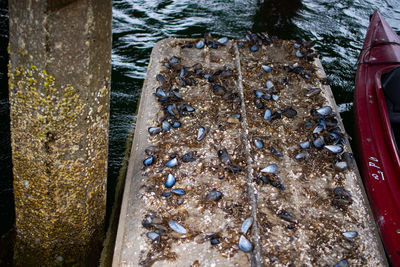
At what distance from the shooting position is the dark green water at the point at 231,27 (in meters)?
5.90

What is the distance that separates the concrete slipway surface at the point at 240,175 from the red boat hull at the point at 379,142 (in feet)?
1.23

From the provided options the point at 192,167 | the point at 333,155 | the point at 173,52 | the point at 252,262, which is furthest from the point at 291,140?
the point at 173,52

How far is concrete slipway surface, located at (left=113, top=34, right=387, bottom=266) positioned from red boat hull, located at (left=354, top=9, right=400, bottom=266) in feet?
1.23

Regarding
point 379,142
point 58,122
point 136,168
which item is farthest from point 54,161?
point 379,142

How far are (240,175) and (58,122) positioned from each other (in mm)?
1715

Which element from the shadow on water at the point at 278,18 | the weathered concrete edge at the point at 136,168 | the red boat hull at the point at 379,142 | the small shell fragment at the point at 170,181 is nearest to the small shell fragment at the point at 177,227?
the weathered concrete edge at the point at 136,168

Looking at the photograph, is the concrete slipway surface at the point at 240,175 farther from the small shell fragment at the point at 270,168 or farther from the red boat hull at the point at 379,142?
the red boat hull at the point at 379,142

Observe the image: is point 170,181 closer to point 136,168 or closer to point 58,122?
point 136,168

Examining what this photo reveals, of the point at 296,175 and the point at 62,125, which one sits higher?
the point at 62,125

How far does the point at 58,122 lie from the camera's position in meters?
2.28

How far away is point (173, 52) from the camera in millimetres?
4824

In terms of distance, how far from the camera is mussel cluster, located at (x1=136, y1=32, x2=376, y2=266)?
2859 mm

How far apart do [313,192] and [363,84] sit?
85.9 inches

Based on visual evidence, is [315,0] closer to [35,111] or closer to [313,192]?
[313,192]
